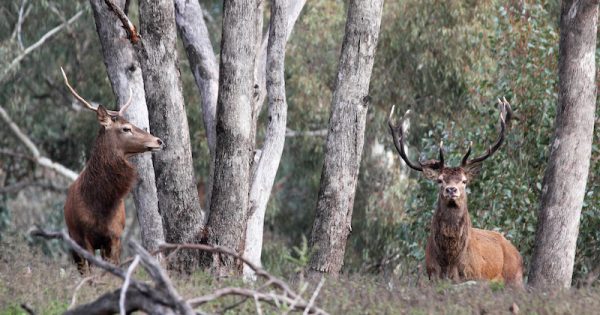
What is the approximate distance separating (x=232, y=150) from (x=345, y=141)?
55.9 inches

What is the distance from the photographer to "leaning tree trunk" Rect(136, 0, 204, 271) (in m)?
9.66

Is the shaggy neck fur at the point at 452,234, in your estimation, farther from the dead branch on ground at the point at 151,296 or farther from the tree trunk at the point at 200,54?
the dead branch on ground at the point at 151,296

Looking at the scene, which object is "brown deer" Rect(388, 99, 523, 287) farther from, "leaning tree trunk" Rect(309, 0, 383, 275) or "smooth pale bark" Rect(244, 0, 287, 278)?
"smooth pale bark" Rect(244, 0, 287, 278)

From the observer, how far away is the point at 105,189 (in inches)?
454

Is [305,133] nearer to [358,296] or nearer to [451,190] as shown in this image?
[451,190]

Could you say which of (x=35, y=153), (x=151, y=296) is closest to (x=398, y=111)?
(x=35, y=153)

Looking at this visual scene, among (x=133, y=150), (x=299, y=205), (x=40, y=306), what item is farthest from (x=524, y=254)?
(x=299, y=205)

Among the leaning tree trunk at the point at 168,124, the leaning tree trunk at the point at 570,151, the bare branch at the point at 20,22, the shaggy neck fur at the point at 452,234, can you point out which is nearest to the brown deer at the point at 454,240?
the shaggy neck fur at the point at 452,234

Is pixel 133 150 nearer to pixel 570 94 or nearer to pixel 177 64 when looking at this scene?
Result: pixel 177 64

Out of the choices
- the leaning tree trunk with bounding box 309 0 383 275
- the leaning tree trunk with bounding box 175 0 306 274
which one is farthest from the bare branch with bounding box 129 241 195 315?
the leaning tree trunk with bounding box 175 0 306 274

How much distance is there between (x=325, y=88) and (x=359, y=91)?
12788 millimetres

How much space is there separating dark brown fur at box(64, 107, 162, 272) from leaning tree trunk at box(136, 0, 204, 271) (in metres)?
1.42

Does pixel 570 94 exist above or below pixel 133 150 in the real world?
above

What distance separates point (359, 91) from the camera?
35.0 ft
